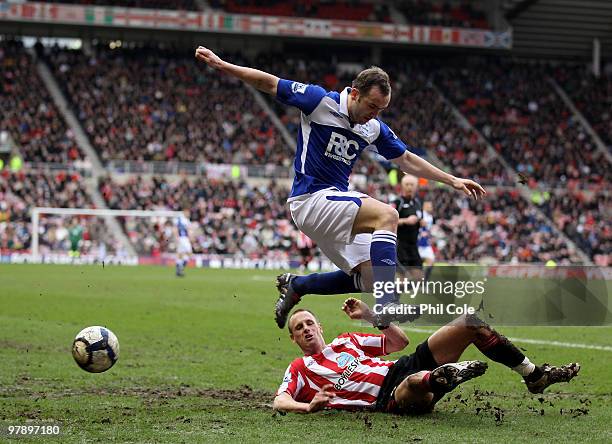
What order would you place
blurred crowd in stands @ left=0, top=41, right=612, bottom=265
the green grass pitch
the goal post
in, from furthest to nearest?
blurred crowd in stands @ left=0, top=41, right=612, bottom=265
the goal post
the green grass pitch

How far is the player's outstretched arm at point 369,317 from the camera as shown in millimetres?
6895

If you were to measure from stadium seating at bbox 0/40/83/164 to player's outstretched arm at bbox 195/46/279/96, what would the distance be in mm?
32551

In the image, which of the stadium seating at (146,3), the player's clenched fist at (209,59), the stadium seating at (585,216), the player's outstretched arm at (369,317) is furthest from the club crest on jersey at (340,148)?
the stadium seating at (146,3)

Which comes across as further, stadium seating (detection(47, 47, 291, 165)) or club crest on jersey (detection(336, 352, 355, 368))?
stadium seating (detection(47, 47, 291, 165))

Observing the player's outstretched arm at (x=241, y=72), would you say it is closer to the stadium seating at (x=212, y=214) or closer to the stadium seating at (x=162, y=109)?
the stadium seating at (x=212, y=214)

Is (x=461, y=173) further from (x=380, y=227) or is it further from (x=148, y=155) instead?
(x=380, y=227)

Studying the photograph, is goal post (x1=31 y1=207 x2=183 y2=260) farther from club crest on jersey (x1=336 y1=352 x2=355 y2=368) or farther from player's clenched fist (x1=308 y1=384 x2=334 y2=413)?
player's clenched fist (x1=308 y1=384 x2=334 y2=413)

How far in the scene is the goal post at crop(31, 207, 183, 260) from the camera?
1320 inches

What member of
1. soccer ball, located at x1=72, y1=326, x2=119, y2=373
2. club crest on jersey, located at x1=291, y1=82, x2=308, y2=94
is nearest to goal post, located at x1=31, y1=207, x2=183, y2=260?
soccer ball, located at x1=72, y1=326, x2=119, y2=373

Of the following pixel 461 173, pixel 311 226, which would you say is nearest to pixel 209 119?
pixel 461 173

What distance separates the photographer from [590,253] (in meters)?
40.1

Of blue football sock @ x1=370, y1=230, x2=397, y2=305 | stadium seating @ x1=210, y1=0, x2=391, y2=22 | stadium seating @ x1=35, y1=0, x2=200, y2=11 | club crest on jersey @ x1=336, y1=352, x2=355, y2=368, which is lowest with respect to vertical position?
club crest on jersey @ x1=336, y1=352, x2=355, y2=368

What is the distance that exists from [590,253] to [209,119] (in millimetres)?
18458

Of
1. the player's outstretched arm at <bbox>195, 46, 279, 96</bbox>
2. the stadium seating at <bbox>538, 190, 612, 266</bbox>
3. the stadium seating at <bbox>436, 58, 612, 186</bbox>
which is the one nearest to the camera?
the player's outstretched arm at <bbox>195, 46, 279, 96</bbox>
